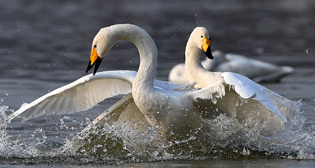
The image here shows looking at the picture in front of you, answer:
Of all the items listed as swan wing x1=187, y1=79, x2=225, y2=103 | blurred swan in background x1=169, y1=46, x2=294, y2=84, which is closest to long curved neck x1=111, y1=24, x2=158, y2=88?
swan wing x1=187, y1=79, x2=225, y2=103

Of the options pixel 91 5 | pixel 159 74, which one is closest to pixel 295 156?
pixel 159 74

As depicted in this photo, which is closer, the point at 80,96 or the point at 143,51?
the point at 143,51

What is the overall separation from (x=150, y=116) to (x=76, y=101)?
113 cm

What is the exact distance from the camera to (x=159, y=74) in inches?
518

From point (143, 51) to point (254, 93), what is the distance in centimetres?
136

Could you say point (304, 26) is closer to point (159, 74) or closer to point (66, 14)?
point (66, 14)

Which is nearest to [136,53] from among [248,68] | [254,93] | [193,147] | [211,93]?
[248,68]

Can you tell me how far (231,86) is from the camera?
700 centimetres

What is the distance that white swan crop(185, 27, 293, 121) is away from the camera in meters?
6.74

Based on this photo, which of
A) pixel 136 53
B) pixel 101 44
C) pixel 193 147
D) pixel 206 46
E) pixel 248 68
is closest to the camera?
pixel 101 44

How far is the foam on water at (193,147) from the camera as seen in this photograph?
752 cm

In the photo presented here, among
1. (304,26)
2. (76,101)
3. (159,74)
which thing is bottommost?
(76,101)

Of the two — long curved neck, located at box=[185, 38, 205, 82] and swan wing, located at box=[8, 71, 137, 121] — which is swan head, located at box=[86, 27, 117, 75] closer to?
swan wing, located at box=[8, 71, 137, 121]

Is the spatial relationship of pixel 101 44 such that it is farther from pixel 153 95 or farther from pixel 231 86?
pixel 231 86
